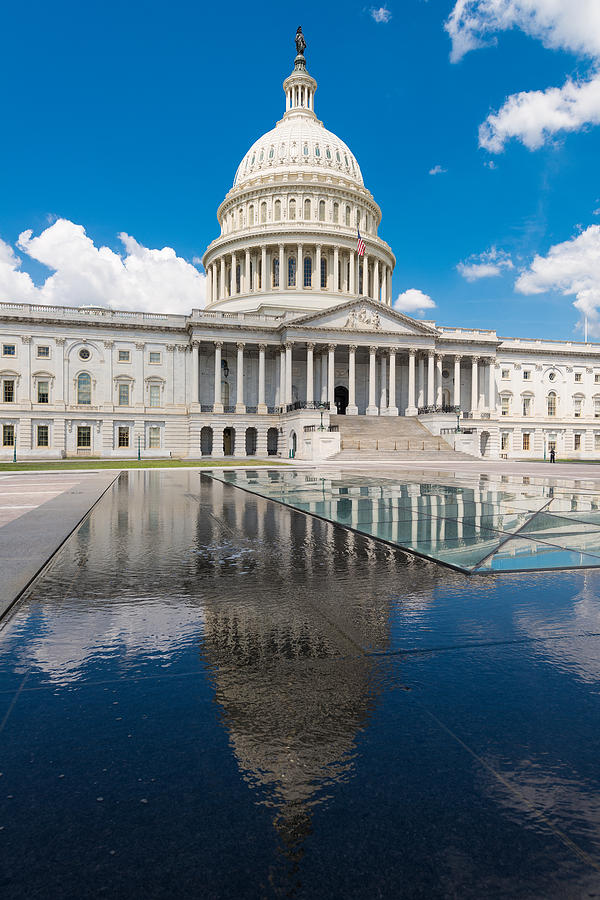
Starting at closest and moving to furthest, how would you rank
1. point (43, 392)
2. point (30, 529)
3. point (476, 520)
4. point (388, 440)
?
1. point (30, 529)
2. point (476, 520)
3. point (388, 440)
4. point (43, 392)

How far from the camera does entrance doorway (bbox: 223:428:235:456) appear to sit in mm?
70000

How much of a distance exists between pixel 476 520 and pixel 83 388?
2521 inches

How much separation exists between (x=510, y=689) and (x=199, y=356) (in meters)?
69.7

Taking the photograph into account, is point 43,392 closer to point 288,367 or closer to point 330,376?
point 288,367

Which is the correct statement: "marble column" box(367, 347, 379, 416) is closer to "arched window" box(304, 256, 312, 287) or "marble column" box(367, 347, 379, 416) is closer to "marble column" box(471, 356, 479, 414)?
"marble column" box(471, 356, 479, 414)

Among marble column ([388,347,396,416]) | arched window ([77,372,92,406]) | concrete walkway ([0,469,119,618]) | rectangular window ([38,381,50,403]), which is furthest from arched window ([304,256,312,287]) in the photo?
concrete walkway ([0,469,119,618])

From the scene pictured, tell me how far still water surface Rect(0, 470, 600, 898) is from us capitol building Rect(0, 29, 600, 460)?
45788 millimetres

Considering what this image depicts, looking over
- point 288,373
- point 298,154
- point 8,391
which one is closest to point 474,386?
point 288,373

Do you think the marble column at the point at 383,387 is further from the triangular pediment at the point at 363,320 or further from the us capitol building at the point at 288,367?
the triangular pediment at the point at 363,320

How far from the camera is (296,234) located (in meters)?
78.3

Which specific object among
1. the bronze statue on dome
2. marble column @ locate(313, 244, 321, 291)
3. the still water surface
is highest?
the bronze statue on dome

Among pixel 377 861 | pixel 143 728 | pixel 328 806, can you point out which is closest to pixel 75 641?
pixel 143 728

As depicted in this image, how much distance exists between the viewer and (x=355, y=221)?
84875 millimetres

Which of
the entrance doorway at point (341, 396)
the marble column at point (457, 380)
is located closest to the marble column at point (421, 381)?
the marble column at point (457, 380)
